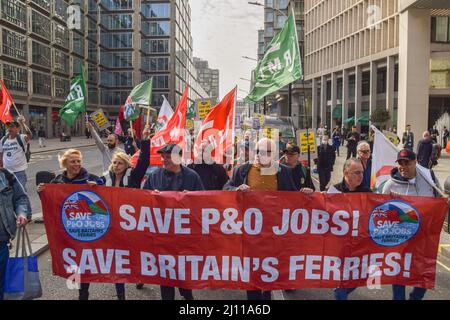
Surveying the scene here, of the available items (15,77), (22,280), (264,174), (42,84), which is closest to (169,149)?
(264,174)

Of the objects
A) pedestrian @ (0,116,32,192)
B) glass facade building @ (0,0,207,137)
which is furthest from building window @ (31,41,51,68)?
pedestrian @ (0,116,32,192)

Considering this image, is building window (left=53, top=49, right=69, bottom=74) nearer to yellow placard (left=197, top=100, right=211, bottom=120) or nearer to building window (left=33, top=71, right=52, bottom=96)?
building window (left=33, top=71, right=52, bottom=96)

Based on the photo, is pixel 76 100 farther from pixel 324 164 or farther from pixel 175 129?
pixel 324 164

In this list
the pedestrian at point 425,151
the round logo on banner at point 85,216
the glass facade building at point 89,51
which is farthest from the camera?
the glass facade building at point 89,51

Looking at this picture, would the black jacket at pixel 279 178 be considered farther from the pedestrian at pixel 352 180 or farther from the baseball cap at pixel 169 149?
the baseball cap at pixel 169 149

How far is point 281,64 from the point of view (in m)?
8.44

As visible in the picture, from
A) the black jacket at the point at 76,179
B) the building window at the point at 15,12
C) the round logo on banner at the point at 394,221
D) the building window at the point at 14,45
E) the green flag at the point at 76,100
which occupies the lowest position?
the round logo on banner at the point at 394,221

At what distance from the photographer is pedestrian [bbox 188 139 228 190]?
6.41 m

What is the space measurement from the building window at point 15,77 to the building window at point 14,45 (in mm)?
1246

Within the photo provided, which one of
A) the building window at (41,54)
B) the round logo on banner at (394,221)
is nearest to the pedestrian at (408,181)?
the round logo on banner at (394,221)

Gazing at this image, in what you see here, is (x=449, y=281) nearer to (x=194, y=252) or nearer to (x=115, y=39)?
(x=194, y=252)

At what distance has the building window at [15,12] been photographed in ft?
139

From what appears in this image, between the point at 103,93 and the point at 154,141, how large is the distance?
267 ft

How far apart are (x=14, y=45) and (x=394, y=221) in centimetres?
4772
